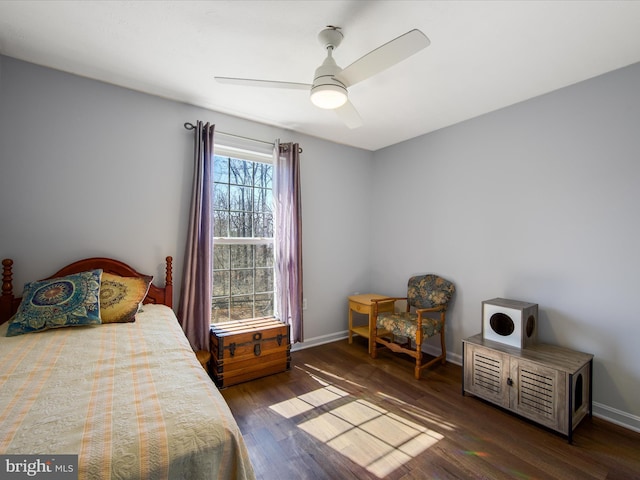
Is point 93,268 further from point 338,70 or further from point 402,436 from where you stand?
point 402,436

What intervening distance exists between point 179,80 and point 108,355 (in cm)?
207

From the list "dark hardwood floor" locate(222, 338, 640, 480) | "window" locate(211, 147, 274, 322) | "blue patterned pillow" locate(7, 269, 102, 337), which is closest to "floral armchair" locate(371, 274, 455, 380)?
"dark hardwood floor" locate(222, 338, 640, 480)

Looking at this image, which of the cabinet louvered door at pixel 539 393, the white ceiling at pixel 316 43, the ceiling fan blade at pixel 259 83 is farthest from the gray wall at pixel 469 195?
the ceiling fan blade at pixel 259 83

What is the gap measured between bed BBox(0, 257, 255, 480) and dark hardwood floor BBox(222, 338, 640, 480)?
897mm

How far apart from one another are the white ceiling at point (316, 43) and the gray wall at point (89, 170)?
0.18 metres

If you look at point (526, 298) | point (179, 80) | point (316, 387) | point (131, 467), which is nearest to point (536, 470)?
point (526, 298)

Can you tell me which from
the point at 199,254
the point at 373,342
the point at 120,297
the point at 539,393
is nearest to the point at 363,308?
the point at 373,342

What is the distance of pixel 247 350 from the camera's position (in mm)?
2645

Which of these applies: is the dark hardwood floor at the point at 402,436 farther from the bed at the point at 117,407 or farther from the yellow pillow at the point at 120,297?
the yellow pillow at the point at 120,297

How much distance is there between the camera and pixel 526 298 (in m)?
2.58

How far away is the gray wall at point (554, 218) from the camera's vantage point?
2.09m

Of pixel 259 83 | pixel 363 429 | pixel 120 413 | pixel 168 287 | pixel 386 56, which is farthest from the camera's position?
pixel 168 287

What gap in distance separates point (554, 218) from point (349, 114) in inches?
76.0

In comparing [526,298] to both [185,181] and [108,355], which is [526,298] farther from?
[185,181]
